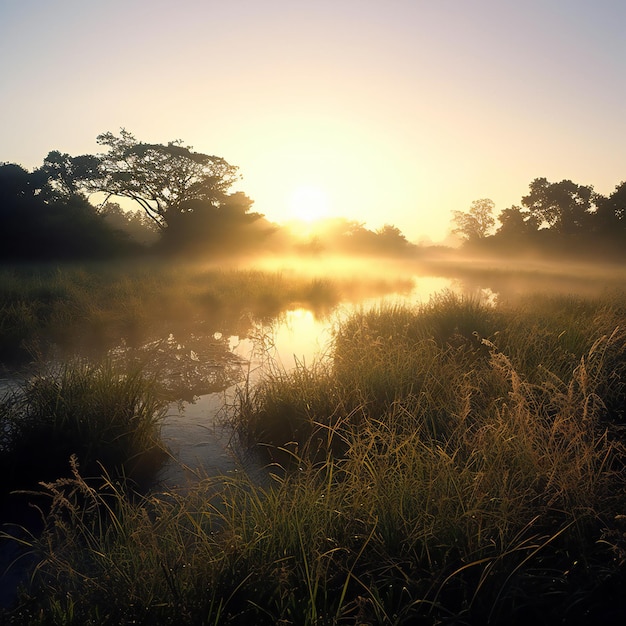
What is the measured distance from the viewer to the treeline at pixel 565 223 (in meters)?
28.1

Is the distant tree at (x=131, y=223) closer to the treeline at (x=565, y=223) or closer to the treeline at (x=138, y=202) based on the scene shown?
the treeline at (x=138, y=202)

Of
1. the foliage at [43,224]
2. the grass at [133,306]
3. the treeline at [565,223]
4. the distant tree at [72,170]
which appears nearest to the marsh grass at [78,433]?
the grass at [133,306]

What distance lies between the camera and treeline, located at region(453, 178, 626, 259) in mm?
28117

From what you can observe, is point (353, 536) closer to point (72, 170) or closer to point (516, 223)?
point (72, 170)

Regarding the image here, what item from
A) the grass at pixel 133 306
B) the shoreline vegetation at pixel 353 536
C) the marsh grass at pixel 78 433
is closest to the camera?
the shoreline vegetation at pixel 353 536

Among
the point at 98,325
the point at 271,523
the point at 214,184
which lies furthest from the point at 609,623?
A: the point at 214,184

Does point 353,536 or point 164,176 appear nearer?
point 353,536

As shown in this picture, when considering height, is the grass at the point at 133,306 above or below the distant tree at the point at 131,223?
below

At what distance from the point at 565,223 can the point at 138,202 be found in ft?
92.0

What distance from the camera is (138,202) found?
28.2 m

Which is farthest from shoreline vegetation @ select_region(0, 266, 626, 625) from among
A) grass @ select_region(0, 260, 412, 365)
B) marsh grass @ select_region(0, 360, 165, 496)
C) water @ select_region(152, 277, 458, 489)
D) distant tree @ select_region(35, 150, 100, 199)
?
distant tree @ select_region(35, 150, 100, 199)

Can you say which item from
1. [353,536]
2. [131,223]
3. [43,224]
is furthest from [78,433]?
[131,223]

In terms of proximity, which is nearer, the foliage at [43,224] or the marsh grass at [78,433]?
the marsh grass at [78,433]

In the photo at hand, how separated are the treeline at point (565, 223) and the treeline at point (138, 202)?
15.6 m
